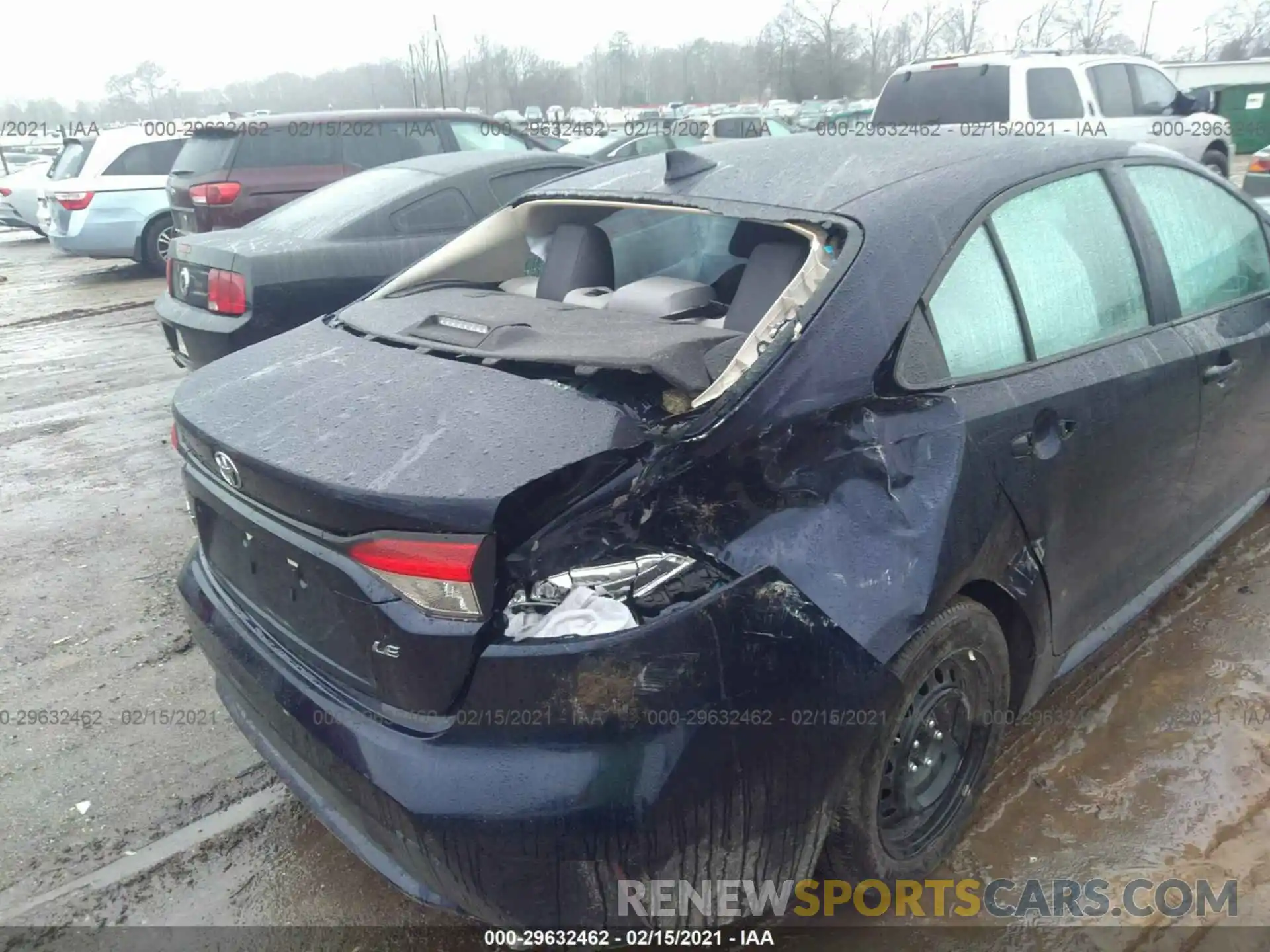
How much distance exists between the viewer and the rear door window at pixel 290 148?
803 cm

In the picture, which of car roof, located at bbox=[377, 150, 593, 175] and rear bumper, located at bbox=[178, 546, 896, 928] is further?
car roof, located at bbox=[377, 150, 593, 175]

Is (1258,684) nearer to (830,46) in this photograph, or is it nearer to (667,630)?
(667,630)

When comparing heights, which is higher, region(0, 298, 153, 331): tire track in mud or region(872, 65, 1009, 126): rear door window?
region(872, 65, 1009, 126): rear door window

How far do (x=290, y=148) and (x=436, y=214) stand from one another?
10.6 feet

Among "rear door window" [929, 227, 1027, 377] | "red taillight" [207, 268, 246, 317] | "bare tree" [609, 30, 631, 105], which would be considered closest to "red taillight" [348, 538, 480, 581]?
"rear door window" [929, 227, 1027, 377]

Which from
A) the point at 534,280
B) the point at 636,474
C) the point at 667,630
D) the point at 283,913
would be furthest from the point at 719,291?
the point at 283,913

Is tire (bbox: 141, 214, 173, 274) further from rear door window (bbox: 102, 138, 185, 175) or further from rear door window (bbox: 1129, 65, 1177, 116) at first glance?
rear door window (bbox: 1129, 65, 1177, 116)

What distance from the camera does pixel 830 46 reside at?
49.7 m

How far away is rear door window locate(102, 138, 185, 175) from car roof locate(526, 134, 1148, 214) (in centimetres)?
1075

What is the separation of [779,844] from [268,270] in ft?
13.4

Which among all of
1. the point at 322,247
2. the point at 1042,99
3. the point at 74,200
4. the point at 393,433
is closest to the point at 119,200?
the point at 74,200

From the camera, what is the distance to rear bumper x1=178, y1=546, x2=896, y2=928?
1.68 metres

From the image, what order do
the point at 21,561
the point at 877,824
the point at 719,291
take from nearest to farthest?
the point at 877,824 → the point at 719,291 → the point at 21,561

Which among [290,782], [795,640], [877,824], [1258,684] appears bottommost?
[1258,684]
